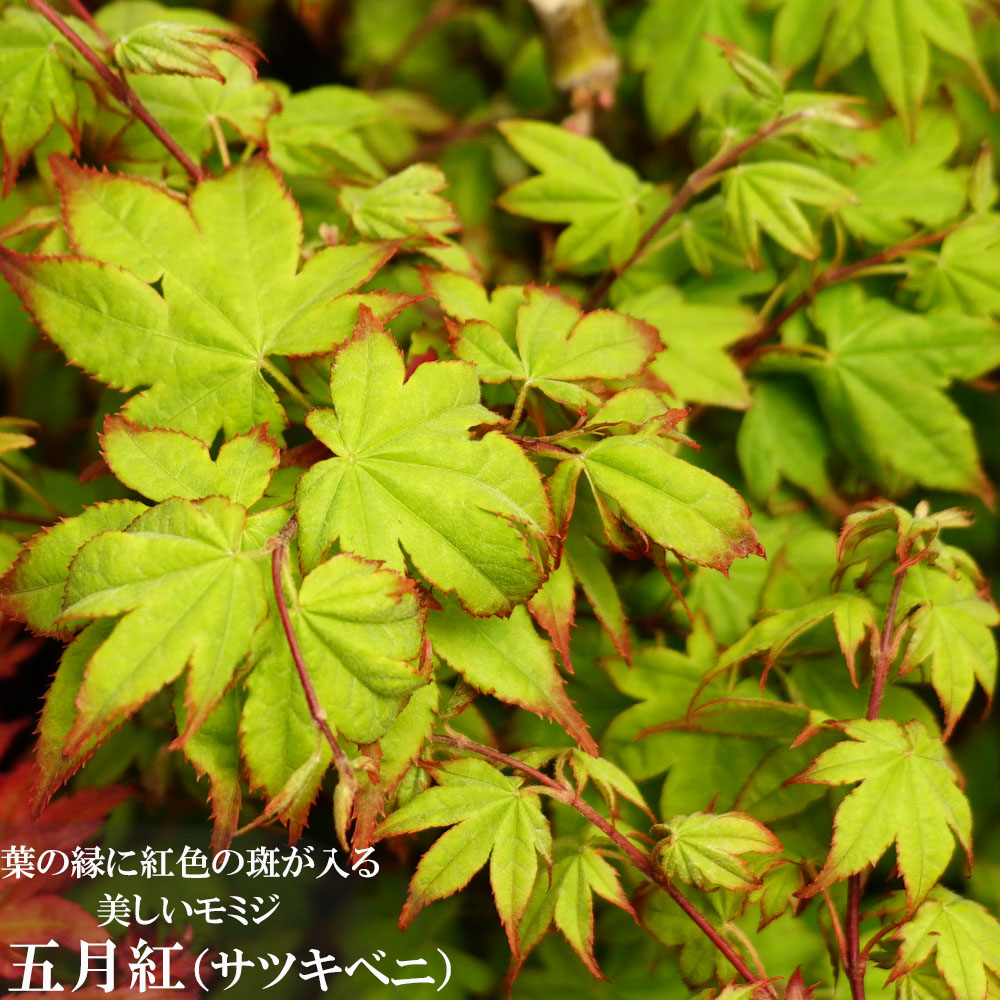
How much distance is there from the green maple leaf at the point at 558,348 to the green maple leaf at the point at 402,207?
16 cm

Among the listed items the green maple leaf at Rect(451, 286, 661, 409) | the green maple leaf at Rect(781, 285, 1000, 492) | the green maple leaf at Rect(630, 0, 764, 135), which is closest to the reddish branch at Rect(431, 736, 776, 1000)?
the green maple leaf at Rect(451, 286, 661, 409)

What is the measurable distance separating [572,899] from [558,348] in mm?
563

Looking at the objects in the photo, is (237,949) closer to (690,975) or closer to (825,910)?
(690,975)

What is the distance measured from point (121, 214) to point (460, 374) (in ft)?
1.27

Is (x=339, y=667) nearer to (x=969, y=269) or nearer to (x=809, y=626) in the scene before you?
(x=809, y=626)

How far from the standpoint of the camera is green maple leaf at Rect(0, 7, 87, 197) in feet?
3.27

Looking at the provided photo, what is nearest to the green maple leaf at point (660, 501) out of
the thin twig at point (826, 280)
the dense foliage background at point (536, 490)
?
the dense foliage background at point (536, 490)

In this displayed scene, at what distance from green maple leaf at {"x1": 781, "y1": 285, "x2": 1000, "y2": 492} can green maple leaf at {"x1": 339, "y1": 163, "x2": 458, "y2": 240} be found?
0.58m

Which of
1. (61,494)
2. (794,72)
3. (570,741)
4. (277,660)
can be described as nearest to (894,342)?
(794,72)

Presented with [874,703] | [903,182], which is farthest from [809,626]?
[903,182]

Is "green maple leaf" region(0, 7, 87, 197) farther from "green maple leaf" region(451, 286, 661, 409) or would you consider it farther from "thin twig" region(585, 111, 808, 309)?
"thin twig" region(585, 111, 808, 309)

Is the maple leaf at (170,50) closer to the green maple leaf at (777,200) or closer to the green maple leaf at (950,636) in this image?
the green maple leaf at (777,200)

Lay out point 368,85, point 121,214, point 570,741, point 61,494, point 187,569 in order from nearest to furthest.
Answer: point 187,569 → point 121,214 → point 570,741 → point 61,494 → point 368,85

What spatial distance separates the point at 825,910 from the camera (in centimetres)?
106
